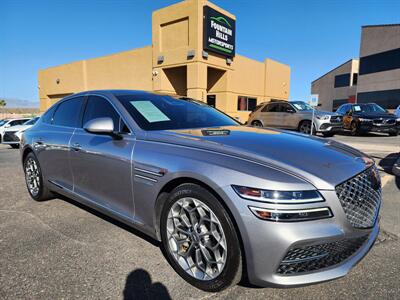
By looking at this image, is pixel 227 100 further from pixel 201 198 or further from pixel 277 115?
pixel 201 198

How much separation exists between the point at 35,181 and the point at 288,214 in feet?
13.3

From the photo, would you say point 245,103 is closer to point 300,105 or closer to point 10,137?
point 300,105

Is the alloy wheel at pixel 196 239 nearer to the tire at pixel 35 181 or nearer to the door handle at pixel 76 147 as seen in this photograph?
the door handle at pixel 76 147

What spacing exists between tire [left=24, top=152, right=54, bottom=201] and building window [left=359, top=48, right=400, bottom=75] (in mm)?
44599

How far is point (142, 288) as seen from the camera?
231cm

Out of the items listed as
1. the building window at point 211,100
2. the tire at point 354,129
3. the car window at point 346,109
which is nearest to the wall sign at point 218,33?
the building window at point 211,100

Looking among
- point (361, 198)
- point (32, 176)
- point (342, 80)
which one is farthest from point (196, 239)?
point (342, 80)

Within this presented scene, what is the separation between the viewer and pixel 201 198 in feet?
7.11

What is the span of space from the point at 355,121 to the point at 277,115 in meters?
4.31

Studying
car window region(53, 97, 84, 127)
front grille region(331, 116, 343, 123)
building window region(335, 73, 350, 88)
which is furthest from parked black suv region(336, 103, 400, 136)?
building window region(335, 73, 350, 88)

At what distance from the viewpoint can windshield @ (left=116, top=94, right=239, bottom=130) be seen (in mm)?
3010

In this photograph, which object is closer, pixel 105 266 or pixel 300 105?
pixel 105 266

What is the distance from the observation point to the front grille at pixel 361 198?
6.53 ft

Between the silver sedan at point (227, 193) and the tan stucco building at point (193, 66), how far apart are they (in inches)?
631
